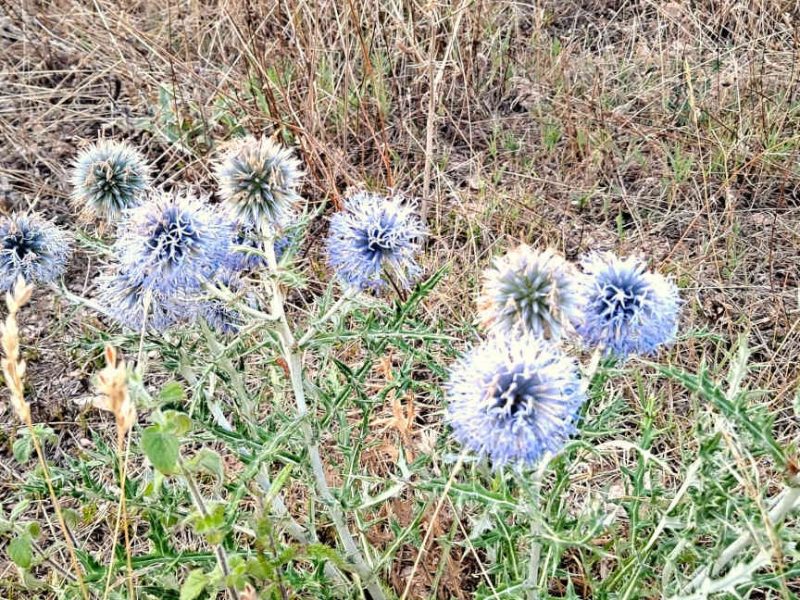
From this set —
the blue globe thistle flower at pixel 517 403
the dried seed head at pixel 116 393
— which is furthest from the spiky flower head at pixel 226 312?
the blue globe thistle flower at pixel 517 403

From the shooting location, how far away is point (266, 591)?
2232mm

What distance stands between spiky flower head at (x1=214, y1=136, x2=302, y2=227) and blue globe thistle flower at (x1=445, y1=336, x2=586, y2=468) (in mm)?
931

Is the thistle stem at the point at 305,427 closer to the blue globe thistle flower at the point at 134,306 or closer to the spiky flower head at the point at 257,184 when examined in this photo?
the spiky flower head at the point at 257,184

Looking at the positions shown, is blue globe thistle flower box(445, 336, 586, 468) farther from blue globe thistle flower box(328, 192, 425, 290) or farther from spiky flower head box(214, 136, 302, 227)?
spiky flower head box(214, 136, 302, 227)

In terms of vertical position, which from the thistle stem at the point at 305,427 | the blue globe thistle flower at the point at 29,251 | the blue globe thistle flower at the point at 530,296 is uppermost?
the blue globe thistle flower at the point at 530,296

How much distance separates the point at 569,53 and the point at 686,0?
2.94ft

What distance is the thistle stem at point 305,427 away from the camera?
231 cm

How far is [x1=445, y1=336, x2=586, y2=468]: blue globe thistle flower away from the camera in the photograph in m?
1.75

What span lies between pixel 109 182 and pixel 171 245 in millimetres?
686

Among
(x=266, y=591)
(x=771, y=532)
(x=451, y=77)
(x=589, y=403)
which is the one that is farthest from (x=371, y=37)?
(x=771, y=532)

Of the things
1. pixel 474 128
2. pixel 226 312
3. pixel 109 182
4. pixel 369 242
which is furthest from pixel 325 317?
pixel 474 128

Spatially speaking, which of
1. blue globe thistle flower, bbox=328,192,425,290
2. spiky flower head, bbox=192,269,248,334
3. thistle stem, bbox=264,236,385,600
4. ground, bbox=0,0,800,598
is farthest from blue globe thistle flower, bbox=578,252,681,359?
ground, bbox=0,0,800,598

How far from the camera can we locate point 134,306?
2.45 meters

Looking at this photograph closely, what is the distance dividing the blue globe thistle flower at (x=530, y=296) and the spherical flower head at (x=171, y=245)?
81 cm
